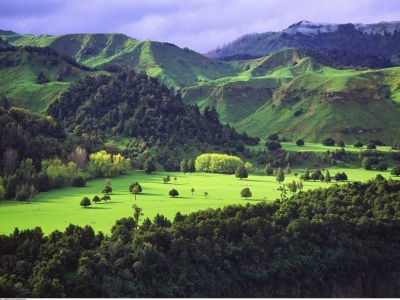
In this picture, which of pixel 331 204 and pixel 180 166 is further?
pixel 180 166

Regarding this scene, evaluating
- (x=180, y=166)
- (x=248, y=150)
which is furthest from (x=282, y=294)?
(x=248, y=150)

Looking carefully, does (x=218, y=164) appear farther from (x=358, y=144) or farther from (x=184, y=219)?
(x=184, y=219)

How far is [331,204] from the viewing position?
265 feet

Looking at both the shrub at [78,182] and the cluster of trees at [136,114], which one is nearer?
the shrub at [78,182]

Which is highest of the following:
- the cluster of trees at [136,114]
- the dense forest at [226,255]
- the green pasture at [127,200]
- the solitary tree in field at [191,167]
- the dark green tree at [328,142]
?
the cluster of trees at [136,114]

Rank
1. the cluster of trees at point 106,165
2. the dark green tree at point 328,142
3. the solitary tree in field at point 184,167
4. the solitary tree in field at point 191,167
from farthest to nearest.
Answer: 1. the dark green tree at point 328,142
2. the solitary tree in field at point 191,167
3. the solitary tree in field at point 184,167
4. the cluster of trees at point 106,165

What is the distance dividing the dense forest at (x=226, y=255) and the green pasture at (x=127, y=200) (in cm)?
854

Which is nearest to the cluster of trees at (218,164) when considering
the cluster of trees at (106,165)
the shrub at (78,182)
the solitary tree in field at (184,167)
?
the solitary tree in field at (184,167)

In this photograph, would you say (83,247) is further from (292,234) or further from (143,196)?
(143,196)

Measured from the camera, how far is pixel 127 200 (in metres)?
95.6

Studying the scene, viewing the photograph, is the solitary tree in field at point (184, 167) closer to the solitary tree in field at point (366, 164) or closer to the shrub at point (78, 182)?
the shrub at point (78, 182)

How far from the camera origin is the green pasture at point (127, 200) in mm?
77750

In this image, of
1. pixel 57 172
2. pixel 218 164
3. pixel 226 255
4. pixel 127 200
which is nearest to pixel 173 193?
pixel 127 200

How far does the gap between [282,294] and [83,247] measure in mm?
23263
